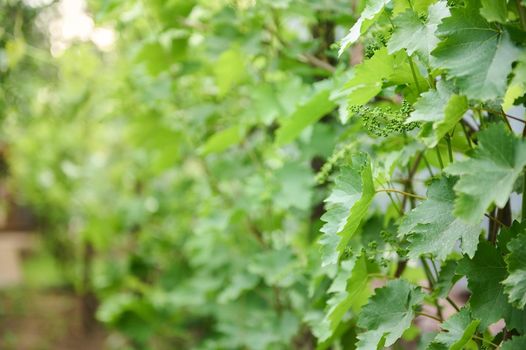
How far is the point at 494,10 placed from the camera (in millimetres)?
764

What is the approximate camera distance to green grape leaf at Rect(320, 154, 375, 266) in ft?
3.00

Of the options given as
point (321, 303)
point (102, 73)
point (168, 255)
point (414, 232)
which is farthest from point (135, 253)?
point (414, 232)

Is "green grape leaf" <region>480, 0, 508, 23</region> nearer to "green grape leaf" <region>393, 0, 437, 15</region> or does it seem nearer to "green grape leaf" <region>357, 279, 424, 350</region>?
"green grape leaf" <region>393, 0, 437, 15</region>

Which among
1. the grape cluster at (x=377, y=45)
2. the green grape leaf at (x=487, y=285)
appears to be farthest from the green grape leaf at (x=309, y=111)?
the green grape leaf at (x=487, y=285)

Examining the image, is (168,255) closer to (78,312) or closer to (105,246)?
(105,246)

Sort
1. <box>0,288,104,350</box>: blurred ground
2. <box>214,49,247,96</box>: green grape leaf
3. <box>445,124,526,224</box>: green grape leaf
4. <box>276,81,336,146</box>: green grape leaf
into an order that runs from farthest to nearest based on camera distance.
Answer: <box>0,288,104,350</box>: blurred ground
<box>214,49,247,96</box>: green grape leaf
<box>276,81,336,146</box>: green grape leaf
<box>445,124,526,224</box>: green grape leaf

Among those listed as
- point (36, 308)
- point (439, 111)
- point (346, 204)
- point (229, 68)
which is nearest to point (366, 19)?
point (439, 111)

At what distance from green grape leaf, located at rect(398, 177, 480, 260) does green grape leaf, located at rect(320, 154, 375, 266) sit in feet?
0.24

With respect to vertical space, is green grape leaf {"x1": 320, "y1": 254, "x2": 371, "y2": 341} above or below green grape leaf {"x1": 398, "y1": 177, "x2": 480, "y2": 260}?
below

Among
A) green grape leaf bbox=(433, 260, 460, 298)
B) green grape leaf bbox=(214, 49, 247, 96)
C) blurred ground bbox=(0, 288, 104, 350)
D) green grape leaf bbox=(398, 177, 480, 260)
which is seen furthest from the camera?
blurred ground bbox=(0, 288, 104, 350)

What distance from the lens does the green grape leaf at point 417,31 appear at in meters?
0.87

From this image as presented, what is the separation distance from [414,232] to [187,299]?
200 centimetres

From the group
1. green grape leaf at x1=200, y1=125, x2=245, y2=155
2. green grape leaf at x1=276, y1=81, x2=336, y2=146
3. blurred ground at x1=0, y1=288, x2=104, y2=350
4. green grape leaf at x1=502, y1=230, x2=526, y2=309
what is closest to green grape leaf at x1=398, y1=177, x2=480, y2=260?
green grape leaf at x1=502, y1=230, x2=526, y2=309

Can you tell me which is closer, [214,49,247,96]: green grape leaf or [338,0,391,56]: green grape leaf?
[338,0,391,56]: green grape leaf
